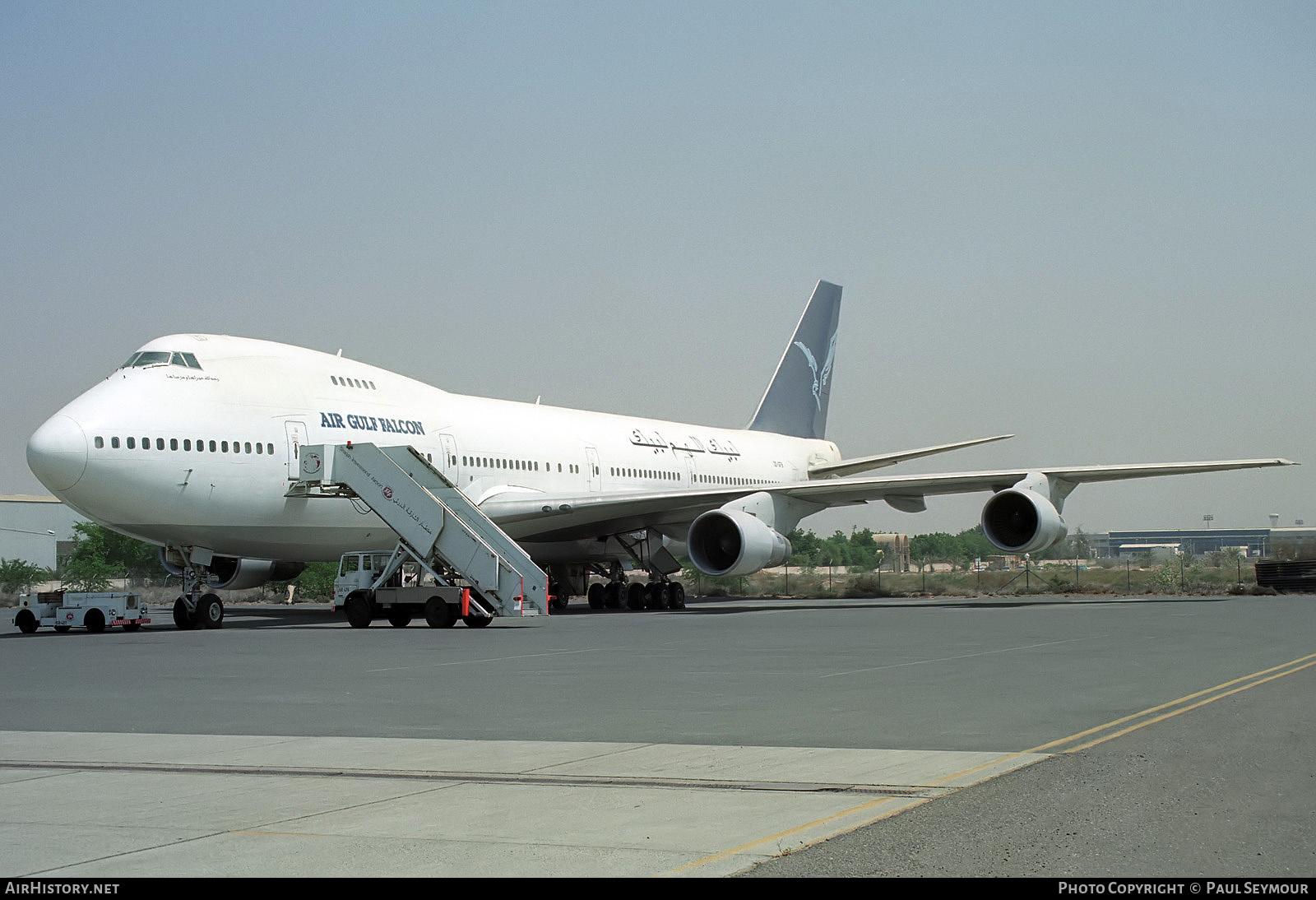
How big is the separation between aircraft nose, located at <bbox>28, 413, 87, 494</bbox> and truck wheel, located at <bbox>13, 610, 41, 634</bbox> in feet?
10.2

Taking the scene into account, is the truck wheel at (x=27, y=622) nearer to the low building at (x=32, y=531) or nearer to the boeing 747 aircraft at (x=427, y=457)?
the boeing 747 aircraft at (x=427, y=457)

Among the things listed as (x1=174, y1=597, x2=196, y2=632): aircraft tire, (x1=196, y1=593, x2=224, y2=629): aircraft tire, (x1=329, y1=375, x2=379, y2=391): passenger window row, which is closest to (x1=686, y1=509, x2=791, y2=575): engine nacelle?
(x1=329, y1=375, x2=379, y2=391): passenger window row

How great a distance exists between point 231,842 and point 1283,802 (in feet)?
15.7

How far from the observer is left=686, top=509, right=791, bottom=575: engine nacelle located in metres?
26.9

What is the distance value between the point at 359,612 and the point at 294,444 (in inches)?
137

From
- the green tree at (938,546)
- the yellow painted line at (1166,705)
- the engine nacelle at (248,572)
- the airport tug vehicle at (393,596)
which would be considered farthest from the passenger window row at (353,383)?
the green tree at (938,546)

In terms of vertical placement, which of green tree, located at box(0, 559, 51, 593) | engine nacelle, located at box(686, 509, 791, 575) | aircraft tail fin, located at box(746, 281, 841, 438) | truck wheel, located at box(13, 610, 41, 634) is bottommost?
truck wheel, located at box(13, 610, 41, 634)

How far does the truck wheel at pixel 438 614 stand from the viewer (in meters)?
21.9

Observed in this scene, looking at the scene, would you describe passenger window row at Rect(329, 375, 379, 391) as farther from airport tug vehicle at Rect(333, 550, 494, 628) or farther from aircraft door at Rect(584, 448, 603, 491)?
aircraft door at Rect(584, 448, 603, 491)

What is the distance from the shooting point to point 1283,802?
6031mm

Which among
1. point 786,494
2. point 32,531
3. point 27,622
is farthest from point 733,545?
point 32,531

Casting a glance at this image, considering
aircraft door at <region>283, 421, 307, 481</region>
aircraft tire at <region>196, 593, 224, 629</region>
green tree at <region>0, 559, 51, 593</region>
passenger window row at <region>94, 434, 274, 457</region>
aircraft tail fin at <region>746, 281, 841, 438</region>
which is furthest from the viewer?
green tree at <region>0, 559, 51, 593</region>

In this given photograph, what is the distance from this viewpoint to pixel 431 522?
2236 cm
